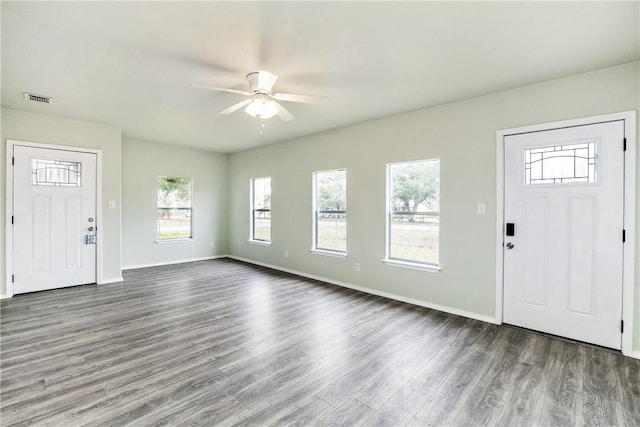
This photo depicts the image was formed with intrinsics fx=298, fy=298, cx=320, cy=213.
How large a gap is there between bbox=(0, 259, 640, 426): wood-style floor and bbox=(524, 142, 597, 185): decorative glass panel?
64.8 inches

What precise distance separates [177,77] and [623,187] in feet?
14.6

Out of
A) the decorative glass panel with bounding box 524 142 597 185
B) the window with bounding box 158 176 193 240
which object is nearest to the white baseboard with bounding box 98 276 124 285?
the window with bounding box 158 176 193 240

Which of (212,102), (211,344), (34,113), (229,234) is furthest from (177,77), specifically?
(229,234)

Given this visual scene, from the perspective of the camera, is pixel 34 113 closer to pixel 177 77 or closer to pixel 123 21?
pixel 177 77

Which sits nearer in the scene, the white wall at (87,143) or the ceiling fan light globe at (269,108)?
the ceiling fan light globe at (269,108)

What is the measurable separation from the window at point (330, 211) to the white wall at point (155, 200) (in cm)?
320

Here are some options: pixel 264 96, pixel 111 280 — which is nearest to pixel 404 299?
pixel 264 96

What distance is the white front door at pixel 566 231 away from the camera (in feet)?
9.22

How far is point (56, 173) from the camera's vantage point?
4.64 m

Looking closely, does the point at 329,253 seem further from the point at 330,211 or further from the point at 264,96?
the point at 264,96

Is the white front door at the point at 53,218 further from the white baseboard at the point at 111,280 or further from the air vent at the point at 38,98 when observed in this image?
the air vent at the point at 38,98

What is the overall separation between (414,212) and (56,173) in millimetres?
5502

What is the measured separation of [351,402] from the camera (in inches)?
81.0

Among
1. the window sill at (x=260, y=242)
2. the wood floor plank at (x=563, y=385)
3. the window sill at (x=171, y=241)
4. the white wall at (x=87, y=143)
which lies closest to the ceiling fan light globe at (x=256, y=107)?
the wood floor plank at (x=563, y=385)
